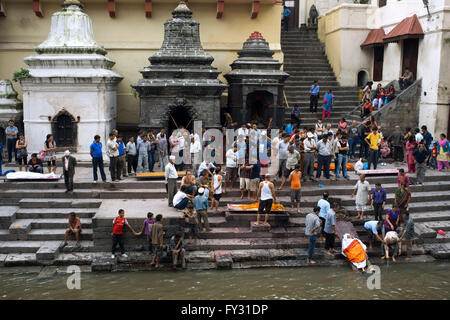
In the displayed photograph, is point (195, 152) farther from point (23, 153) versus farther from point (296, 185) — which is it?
point (23, 153)

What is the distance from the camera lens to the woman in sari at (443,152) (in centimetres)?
1478

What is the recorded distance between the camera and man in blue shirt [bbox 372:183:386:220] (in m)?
11.6

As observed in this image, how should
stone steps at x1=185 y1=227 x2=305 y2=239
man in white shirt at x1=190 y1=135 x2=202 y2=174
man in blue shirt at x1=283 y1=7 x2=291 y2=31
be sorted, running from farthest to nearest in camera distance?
man in blue shirt at x1=283 y1=7 x2=291 y2=31, man in white shirt at x1=190 y1=135 x2=202 y2=174, stone steps at x1=185 y1=227 x2=305 y2=239

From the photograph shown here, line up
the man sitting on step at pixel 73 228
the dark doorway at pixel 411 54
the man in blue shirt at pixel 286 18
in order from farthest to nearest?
the man in blue shirt at pixel 286 18 → the dark doorway at pixel 411 54 → the man sitting on step at pixel 73 228

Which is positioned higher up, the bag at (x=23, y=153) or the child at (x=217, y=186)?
the bag at (x=23, y=153)

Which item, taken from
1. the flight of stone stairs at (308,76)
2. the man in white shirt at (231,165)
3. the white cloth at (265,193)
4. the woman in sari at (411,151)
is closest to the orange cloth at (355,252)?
the white cloth at (265,193)

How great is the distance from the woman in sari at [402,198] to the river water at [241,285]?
168 cm

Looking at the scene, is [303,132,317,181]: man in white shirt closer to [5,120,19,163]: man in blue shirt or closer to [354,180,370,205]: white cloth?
[354,180,370,205]: white cloth

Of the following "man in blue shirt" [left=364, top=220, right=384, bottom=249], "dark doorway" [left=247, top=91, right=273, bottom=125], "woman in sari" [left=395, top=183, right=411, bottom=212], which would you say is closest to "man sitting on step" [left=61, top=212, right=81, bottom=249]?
"man in blue shirt" [left=364, top=220, right=384, bottom=249]

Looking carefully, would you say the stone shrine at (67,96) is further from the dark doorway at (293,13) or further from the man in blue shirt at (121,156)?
the dark doorway at (293,13)

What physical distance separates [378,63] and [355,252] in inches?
515

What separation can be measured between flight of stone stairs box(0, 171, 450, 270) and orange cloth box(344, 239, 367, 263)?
27 centimetres

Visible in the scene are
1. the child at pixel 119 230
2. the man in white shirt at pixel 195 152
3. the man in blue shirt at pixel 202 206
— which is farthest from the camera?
the man in white shirt at pixel 195 152

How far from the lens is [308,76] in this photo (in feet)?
70.0
